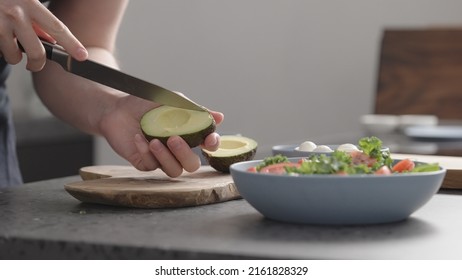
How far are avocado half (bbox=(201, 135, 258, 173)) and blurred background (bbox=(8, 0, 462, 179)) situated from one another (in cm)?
282

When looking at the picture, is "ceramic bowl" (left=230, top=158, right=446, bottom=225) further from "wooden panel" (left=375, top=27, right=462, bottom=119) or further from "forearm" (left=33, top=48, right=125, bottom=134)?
"wooden panel" (left=375, top=27, right=462, bottom=119)

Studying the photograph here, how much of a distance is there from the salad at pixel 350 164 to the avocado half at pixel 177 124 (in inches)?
7.2

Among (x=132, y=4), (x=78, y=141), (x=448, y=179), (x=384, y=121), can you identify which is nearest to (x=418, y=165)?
(x=448, y=179)

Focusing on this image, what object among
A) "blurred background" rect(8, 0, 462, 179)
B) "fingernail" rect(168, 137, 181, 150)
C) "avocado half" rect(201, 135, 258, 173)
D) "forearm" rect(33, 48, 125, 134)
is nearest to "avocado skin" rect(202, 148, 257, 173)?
"avocado half" rect(201, 135, 258, 173)

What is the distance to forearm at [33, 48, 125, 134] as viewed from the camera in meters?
1.43

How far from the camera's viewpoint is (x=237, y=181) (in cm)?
97

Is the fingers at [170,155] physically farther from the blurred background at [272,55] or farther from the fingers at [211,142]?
the blurred background at [272,55]

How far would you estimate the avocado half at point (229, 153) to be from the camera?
128cm

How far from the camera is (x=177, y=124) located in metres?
1.24

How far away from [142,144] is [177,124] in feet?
0.19

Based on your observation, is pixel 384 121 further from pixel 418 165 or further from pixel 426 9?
pixel 418 165

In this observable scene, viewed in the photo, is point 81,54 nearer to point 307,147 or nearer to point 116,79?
point 116,79

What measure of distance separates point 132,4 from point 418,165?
3.57 m

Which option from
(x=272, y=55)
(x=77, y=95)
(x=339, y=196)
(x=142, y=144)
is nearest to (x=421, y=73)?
(x=272, y=55)
